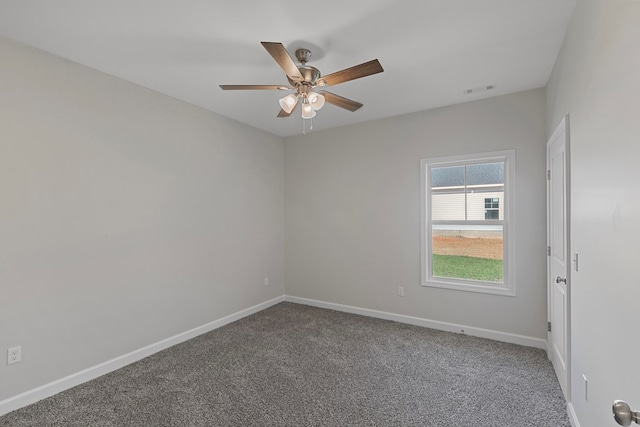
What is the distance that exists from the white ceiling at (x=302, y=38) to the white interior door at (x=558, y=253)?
74cm

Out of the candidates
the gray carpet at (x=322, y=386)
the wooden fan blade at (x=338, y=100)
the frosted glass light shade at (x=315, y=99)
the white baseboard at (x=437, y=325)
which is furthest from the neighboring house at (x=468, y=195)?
the frosted glass light shade at (x=315, y=99)

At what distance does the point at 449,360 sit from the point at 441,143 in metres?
2.42

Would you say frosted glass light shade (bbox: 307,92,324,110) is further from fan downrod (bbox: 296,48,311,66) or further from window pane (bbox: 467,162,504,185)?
window pane (bbox: 467,162,504,185)

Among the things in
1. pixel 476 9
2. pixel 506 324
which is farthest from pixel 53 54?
pixel 506 324

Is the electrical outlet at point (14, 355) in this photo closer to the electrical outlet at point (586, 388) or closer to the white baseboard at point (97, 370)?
the white baseboard at point (97, 370)

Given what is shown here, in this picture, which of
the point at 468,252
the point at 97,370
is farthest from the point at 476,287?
the point at 97,370

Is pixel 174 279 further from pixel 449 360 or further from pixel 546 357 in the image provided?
pixel 546 357

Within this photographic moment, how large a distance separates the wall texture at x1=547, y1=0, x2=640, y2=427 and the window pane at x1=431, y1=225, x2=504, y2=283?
1.47m

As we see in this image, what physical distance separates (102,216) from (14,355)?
1.18 m

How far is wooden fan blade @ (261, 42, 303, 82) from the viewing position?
1.78m

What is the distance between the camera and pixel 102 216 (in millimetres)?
2730

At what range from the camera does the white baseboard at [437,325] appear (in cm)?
321

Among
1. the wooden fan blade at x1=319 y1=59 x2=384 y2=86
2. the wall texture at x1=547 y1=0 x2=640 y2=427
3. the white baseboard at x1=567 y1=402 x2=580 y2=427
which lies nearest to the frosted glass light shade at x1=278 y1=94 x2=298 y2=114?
the wooden fan blade at x1=319 y1=59 x2=384 y2=86

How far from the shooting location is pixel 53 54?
2426 mm
